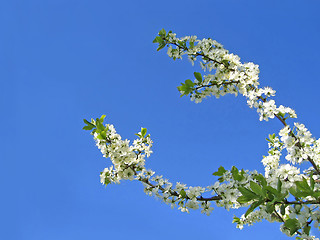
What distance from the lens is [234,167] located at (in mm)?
3160

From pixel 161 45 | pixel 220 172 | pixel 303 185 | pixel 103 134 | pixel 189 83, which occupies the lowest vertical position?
pixel 303 185

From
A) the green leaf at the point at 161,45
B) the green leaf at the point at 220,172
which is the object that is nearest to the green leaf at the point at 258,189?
the green leaf at the point at 220,172

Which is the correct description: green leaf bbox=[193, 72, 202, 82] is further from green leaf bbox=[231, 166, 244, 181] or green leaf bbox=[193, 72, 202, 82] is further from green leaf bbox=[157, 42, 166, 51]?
green leaf bbox=[231, 166, 244, 181]

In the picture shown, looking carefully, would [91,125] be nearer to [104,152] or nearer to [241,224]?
[104,152]

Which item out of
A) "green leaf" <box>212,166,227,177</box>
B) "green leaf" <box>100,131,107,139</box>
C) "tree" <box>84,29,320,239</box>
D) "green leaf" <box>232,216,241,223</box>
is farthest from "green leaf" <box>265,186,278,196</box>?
"green leaf" <box>232,216,241,223</box>

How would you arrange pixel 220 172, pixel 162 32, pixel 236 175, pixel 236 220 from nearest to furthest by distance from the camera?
pixel 236 175 → pixel 220 172 → pixel 162 32 → pixel 236 220

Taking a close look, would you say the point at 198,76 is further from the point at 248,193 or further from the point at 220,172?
the point at 248,193

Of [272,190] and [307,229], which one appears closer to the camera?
[272,190]

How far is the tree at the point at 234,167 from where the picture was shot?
2.45 meters

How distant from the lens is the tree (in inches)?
96.4

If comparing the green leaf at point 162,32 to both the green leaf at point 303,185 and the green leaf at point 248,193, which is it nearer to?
the green leaf at point 248,193

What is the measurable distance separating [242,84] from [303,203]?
2058 mm

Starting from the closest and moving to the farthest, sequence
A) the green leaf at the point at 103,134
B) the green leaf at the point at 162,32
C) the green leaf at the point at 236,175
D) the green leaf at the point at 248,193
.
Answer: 1. the green leaf at the point at 248,193
2. the green leaf at the point at 236,175
3. the green leaf at the point at 103,134
4. the green leaf at the point at 162,32

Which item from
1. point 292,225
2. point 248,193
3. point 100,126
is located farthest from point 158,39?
point 292,225
